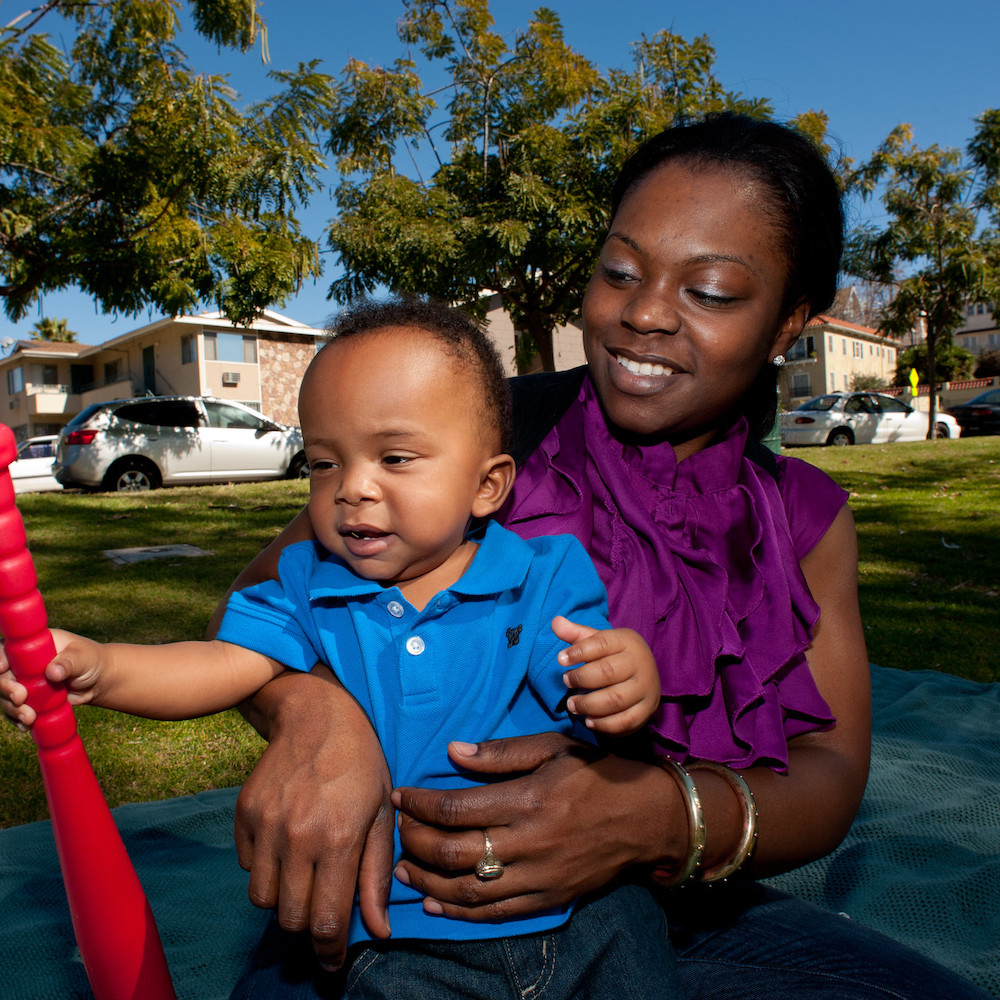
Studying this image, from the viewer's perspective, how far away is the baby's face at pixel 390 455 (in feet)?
4.63

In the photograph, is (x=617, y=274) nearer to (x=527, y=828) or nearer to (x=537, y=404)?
(x=537, y=404)

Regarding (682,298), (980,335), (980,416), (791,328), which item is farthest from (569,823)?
(980,335)

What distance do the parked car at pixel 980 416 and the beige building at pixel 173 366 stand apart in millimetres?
21915

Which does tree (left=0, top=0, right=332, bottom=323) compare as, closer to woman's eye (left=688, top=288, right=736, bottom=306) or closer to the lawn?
the lawn

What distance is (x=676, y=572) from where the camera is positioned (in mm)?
1564

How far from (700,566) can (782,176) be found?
86 centimetres

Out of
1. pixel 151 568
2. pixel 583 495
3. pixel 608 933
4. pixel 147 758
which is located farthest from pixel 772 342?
pixel 151 568

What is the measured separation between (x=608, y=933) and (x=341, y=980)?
0.42m

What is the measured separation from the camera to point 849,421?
20703 millimetres

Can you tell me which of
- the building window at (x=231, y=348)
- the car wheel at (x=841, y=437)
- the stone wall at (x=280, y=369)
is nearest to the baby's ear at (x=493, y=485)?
the car wheel at (x=841, y=437)

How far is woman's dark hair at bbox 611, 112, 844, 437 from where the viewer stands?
1.74 m

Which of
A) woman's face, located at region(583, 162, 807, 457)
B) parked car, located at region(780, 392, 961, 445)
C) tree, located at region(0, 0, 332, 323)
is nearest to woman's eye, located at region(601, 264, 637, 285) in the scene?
woman's face, located at region(583, 162, 807, 457)

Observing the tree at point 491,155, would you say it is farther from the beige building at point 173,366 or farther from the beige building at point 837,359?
the beige building at point 837,359

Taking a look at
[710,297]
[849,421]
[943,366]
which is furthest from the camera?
[943,366]
